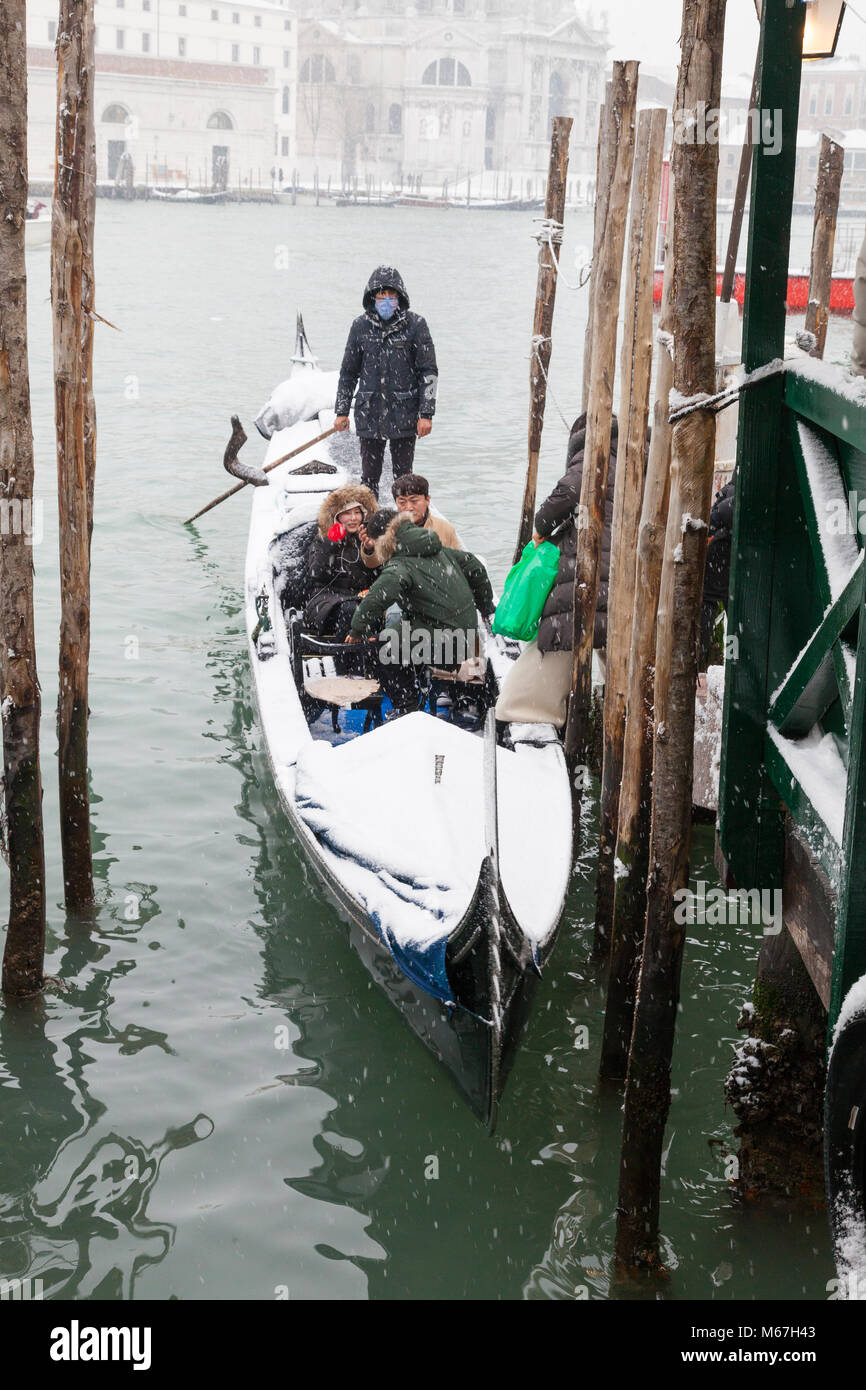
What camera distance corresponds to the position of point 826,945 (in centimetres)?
330

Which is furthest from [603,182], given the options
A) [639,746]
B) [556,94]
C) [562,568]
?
[556,94]

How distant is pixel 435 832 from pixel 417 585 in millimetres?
1552

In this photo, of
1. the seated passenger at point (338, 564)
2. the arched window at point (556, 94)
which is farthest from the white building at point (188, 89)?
the seated passenger at point (338, 564)

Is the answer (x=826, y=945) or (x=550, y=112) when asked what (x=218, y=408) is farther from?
(x=550, y=112)

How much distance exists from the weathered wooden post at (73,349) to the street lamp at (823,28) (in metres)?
2.59

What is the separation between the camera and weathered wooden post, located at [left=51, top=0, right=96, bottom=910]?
4.70 meters

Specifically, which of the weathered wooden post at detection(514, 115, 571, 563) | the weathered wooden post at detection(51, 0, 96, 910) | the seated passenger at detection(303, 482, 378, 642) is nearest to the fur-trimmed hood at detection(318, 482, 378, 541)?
the seated passenger at detection(303, 482, 378, 642)

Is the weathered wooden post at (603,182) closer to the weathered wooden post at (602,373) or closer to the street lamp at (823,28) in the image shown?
Answer: the weathered wooden post at (602,373)

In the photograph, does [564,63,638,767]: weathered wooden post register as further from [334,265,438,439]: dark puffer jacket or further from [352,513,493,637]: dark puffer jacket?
Result: [334,265,438,439]: dark puffer jacket

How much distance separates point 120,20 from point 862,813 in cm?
7901

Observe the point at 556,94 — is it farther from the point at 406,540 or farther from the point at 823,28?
the point at 406,540

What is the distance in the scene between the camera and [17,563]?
4.43 m

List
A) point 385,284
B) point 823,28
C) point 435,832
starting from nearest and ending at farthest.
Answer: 1. point 435,832
2. point 823,28
3. point 385,284

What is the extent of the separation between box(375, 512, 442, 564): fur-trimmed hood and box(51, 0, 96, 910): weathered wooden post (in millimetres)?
1237
